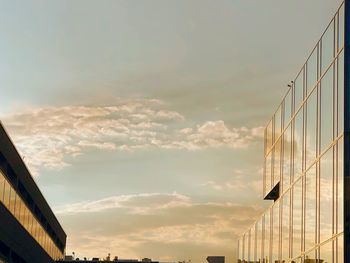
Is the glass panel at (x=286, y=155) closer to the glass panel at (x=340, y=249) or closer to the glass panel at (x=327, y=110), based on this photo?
the glass panel at (x=327, y=110)

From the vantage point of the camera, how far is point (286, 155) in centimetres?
6281

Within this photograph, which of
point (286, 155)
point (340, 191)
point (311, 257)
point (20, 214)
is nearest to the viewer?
point (340, 191)

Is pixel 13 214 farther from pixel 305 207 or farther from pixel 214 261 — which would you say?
pixel 214 261

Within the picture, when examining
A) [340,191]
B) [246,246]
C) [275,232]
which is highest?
[246,246]

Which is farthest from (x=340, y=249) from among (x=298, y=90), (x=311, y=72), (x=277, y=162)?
(x=277, y=162)

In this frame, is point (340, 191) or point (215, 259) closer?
point (340, 191)

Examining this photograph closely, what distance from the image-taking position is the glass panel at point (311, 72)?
2126 inches

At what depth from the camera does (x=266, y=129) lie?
72.9 meters

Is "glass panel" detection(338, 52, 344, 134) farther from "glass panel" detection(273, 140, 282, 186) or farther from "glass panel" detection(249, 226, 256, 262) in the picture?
"glass panel" detection(249, 226, 256, 262)

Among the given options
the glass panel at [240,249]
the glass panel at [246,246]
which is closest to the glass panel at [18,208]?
the glass panel at [240,249]

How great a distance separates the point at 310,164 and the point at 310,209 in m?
2.31

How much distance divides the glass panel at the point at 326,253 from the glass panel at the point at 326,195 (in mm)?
386

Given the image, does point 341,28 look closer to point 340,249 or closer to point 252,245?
point 340,249

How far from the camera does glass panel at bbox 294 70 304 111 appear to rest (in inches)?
2286
